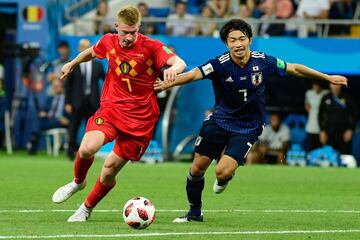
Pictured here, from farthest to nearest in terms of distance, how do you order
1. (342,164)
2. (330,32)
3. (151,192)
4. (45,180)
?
(330,32)
(342,164)
(45,180)
(151,192)

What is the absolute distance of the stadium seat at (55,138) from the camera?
1155 inches

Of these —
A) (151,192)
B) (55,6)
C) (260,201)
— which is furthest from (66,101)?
(260,201)

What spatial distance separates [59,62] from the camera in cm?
2902

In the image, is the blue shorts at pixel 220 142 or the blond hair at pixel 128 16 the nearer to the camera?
the blond hair at pixel 128 16

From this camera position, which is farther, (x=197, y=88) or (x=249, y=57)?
(x=197, y=88)

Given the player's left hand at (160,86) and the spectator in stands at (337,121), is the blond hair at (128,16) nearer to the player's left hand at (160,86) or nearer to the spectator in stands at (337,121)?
the player's left hand at (160,86)

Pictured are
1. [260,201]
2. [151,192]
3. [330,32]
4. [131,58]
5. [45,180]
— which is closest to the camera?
[131,58]

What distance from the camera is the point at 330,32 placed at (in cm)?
2709

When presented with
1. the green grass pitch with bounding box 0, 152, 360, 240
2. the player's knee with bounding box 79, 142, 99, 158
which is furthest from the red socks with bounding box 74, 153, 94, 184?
the green grass pitch with bounding box 0, 152, 360, 240

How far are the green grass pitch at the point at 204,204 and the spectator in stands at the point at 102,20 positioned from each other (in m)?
4.91

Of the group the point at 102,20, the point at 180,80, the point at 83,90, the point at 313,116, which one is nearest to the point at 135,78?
the point at 180,80

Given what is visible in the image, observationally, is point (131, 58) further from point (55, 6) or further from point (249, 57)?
point (55, 6)

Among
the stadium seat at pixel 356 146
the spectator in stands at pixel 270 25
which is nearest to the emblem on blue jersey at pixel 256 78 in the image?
the stadium seat at pixel 356 146

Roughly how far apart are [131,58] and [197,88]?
50.0 feet
